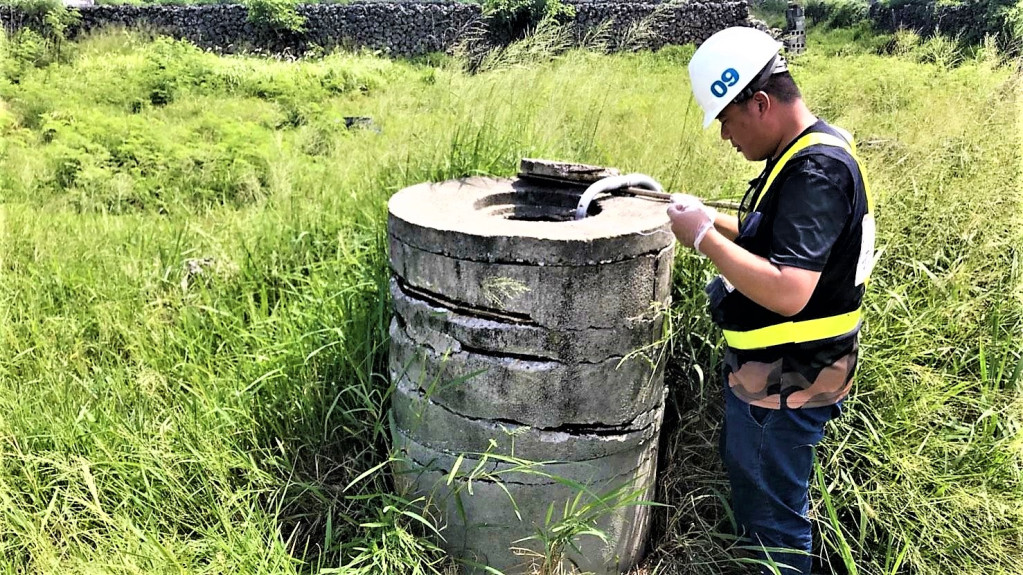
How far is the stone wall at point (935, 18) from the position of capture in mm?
10766

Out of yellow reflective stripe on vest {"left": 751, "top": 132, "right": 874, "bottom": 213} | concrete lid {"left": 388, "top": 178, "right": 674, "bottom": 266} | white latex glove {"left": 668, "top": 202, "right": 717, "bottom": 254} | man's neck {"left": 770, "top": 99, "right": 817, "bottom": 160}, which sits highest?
man's neck {"left": 770, "top": 99, "right": 817, "bottom": 160}

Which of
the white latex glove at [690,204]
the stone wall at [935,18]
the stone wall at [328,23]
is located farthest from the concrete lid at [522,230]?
the stone wall at [328,23]

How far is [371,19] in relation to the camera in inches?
635

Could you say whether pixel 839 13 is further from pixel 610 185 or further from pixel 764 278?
pixel 764 278

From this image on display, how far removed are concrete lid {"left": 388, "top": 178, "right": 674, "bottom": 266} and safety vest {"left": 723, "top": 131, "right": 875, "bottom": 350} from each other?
1.21 ft

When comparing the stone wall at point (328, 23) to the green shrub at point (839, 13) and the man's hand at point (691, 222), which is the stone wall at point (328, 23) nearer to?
the green shrub at point (839, 13)

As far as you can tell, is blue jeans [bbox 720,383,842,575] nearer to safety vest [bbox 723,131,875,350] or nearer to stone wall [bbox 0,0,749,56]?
safety vest [bbox 723,131,875,350]

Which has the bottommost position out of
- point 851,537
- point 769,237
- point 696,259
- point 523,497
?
point 851,537

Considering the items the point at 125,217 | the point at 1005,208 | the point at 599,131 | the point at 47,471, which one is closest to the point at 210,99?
the point at 125,217

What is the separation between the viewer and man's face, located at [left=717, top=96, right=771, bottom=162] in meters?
1.77

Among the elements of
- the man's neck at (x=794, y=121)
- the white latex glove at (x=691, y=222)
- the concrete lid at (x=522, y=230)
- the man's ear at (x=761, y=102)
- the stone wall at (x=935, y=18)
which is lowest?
the concrete lid at (x=522, y=230)

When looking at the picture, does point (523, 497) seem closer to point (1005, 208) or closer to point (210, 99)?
point (1005, 208)

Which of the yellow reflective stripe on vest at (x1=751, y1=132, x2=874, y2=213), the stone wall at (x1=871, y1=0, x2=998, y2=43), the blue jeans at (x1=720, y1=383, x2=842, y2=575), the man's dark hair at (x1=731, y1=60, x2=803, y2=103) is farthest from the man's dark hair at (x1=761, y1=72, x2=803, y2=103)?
the stone wall at (x1=871, y1=0, x2=998, y2=43)

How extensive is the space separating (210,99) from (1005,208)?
31.8 ft
